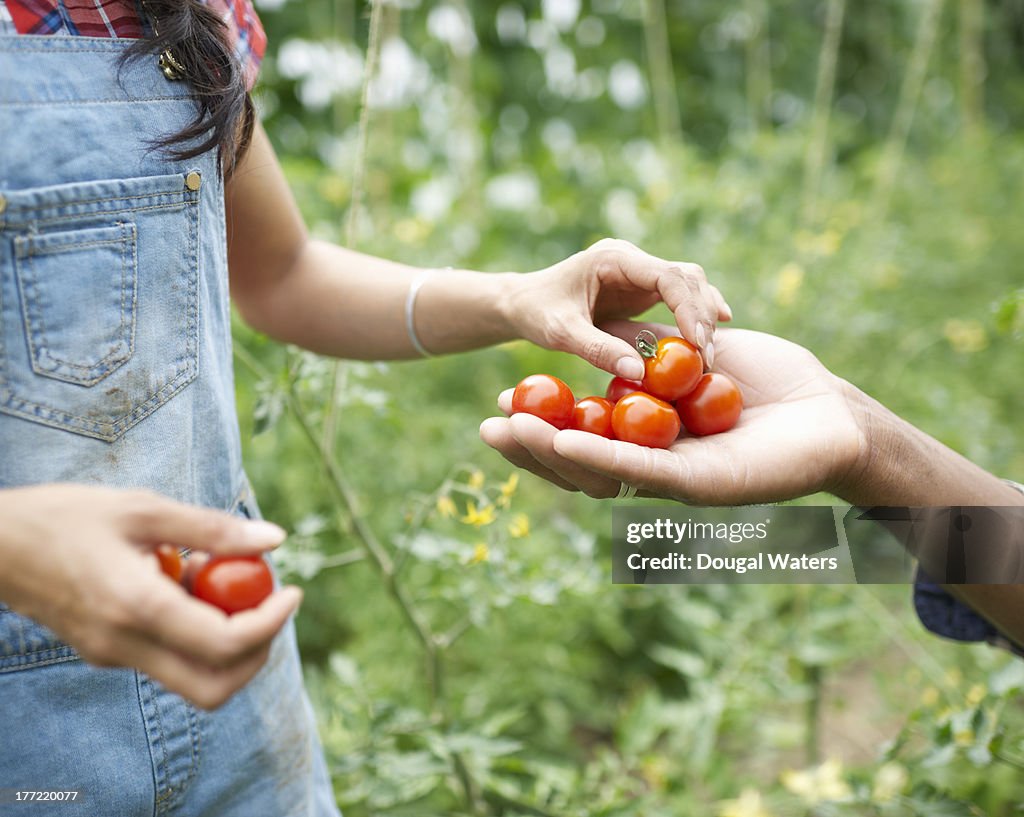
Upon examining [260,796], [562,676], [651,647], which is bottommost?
[651,647]

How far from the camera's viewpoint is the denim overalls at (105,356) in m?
0.87

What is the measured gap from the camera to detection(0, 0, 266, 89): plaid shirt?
2.85ft

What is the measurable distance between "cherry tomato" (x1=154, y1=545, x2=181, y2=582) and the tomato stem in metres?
0.72

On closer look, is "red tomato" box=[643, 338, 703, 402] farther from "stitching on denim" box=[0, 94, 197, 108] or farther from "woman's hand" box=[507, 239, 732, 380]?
"stitching on denim" box=[0, 94, 197, 108]

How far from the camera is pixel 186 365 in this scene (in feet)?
3.31

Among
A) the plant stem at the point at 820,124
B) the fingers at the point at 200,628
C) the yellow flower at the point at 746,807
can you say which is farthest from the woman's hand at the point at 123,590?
the plant stem at the point at 820,124

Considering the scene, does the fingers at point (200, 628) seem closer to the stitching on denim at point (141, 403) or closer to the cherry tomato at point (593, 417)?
the stitching on denim at point (141, 403)

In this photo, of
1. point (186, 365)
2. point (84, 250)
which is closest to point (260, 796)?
point (186, 365)

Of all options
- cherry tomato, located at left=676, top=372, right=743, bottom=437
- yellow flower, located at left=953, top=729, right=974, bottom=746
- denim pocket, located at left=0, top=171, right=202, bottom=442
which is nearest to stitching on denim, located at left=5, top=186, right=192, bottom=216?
denim pocket, located at left=0, top=171, right=202, bottom=442

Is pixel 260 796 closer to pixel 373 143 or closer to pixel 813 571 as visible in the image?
pixel 813 571

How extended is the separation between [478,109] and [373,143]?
3.42ft

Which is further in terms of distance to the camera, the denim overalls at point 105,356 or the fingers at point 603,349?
the fingers at point 603,349

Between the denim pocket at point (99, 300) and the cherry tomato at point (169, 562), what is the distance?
204 mm

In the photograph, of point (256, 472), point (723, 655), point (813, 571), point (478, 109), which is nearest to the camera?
point (813, 571)
